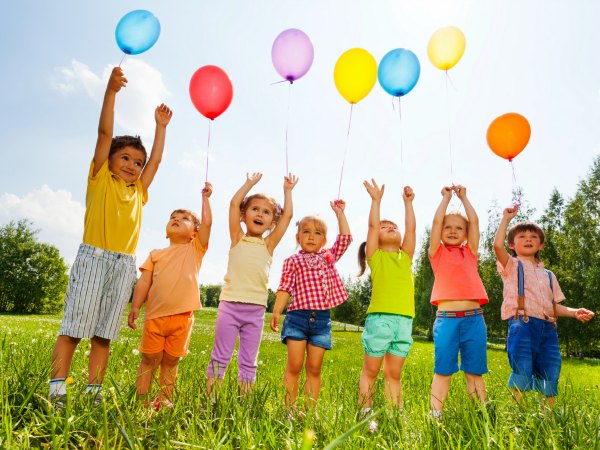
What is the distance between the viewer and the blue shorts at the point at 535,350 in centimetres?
414

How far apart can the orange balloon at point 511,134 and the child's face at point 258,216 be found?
8.88ft

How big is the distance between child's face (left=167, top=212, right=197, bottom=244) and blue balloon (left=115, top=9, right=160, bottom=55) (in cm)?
152

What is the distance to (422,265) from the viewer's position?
3700 centimetres

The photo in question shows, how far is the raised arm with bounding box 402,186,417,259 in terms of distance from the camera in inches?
162

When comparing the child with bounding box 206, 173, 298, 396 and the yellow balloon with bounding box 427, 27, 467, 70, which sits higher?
the yellow balloon with bounding box 427, 27, 467, 70

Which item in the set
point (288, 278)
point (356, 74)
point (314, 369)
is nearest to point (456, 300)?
point (314, 369)

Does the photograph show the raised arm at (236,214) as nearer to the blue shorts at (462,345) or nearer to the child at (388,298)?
the child at (388,298)

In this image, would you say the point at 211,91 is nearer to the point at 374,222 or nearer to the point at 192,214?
the point at 192,214

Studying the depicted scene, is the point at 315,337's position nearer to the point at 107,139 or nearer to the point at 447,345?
the point at 447,345

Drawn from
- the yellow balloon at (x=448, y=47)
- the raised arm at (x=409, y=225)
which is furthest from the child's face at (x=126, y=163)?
the yellow balloon at (x=448, y=47)

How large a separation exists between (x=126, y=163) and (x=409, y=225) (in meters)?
2.56

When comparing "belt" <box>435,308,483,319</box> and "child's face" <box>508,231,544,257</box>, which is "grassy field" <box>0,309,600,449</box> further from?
"child's face" <box>508,231,544,257</box>

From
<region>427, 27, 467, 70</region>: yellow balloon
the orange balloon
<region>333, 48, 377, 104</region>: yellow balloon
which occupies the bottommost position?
the orange balloon

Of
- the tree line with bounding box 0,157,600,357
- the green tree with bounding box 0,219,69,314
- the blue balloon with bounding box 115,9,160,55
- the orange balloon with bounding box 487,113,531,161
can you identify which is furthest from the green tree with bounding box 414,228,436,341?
the green tree with bounding box 0,219,69,314
